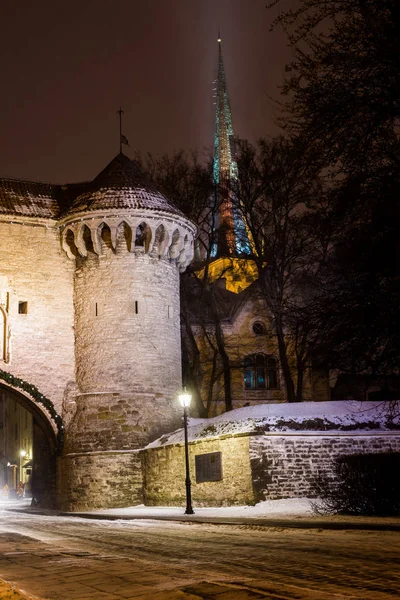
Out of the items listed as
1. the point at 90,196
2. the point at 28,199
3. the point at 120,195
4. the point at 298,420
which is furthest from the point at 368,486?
the point at 28,199

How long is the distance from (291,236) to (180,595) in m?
25.8

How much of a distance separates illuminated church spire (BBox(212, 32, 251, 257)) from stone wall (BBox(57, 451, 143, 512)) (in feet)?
38.7

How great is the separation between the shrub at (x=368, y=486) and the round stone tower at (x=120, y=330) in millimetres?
11351

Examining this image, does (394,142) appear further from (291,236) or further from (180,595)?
(291,236)

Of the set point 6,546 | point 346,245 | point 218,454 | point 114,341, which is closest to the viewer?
point 6,546

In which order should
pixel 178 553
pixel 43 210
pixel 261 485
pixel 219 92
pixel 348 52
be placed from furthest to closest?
pixel 219 92 < pixel 43 210 < pixel 261 485 < pixel 348 52 < pixel 178 553

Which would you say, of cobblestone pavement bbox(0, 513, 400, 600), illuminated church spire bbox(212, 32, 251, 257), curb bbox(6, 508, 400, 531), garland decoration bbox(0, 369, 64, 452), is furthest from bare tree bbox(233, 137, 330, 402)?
cobblestone pavement bbox(0, 513, 400, 600)

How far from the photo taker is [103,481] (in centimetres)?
2480

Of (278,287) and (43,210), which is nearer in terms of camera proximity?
(43,210)

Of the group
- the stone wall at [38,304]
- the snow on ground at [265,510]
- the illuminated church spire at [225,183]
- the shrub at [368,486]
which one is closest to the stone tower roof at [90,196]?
the stone wall at [38,304]

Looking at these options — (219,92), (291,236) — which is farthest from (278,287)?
(219,92)

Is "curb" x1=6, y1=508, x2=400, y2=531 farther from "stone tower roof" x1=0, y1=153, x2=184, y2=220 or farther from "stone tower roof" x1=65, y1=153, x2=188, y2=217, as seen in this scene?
"stone tower roof" x1=0, y1=153, x2=184, y2=220

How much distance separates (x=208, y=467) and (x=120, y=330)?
294 inches

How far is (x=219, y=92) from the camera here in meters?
51.2
